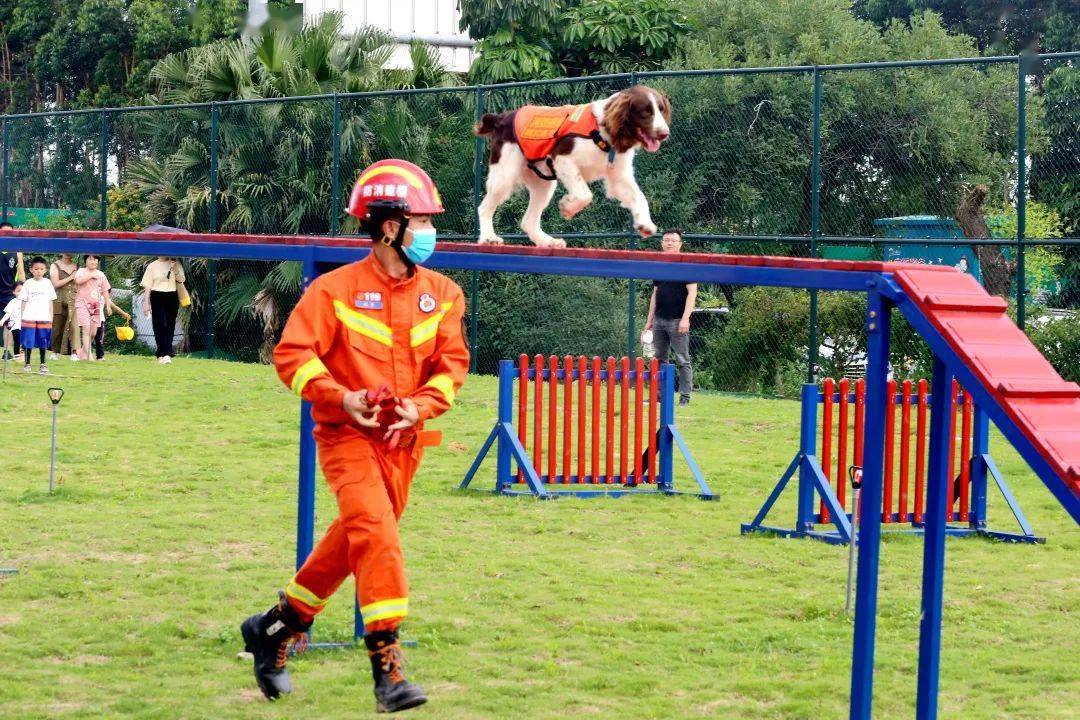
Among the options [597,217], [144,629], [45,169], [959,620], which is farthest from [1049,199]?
[45,169]

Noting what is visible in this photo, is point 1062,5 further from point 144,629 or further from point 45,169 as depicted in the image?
point 144,629

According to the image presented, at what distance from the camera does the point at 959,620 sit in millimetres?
8578

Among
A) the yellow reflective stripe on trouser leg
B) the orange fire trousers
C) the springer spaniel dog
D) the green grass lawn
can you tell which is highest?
the springer spaniel dog

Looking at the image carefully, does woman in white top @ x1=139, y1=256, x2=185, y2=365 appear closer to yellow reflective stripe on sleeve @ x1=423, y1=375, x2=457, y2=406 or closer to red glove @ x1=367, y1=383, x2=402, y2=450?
yellow reflective stripe on sleeve @ x1=423, y1=375, x2=457, y2=406

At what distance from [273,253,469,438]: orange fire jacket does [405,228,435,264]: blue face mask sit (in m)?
0.07

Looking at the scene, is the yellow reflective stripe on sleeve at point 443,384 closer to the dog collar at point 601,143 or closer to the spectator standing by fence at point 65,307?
the dog collar at point 601,143

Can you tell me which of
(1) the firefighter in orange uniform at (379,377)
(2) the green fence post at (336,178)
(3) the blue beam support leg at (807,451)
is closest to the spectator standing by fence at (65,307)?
(2) the green fence post at (336,178)

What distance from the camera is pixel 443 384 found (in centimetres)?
628

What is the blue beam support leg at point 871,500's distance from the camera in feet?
18.7

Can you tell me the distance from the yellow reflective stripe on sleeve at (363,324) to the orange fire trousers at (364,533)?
386mm

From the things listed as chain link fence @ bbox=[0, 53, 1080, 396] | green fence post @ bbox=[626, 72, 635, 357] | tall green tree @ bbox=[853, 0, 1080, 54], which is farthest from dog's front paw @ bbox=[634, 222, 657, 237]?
tall green tree @ bbox=[853, 0, 1080, 54]

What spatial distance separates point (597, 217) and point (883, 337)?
13.3 meters

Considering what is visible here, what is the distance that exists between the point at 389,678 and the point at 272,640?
91 centimetres

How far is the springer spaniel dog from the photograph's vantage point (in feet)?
24.7
